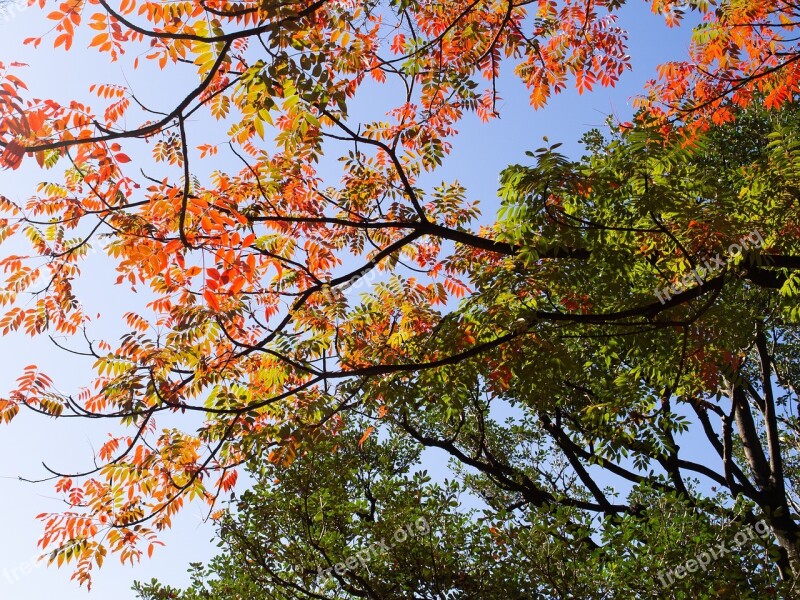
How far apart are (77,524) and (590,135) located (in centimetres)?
993

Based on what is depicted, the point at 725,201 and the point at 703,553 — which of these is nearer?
the point at 725,201

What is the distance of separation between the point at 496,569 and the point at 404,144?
513 cm

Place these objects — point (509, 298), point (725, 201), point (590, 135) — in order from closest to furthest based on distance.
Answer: point (725, 201), point (509, 298), point (590, 135)

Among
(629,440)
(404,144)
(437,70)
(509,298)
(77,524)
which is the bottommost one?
(77,524)

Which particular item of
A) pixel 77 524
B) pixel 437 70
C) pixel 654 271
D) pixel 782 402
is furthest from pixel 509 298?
pixel 782 402

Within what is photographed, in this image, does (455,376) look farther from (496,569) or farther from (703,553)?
(703,553)

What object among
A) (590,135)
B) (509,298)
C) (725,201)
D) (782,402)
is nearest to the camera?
(725,201)

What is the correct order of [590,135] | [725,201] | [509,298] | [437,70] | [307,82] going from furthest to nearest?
[590,135]
[437,70]
[509,298]
[725,201]
[307,82]

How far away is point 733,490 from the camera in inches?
409

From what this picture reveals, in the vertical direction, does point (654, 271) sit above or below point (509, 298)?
above

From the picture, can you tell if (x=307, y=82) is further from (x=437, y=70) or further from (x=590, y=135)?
(x=590, y=135)

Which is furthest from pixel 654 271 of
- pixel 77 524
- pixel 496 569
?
pixel 77 524

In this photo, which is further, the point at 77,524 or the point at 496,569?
the point at 496,569

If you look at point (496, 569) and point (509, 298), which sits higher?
point (509, 298)
